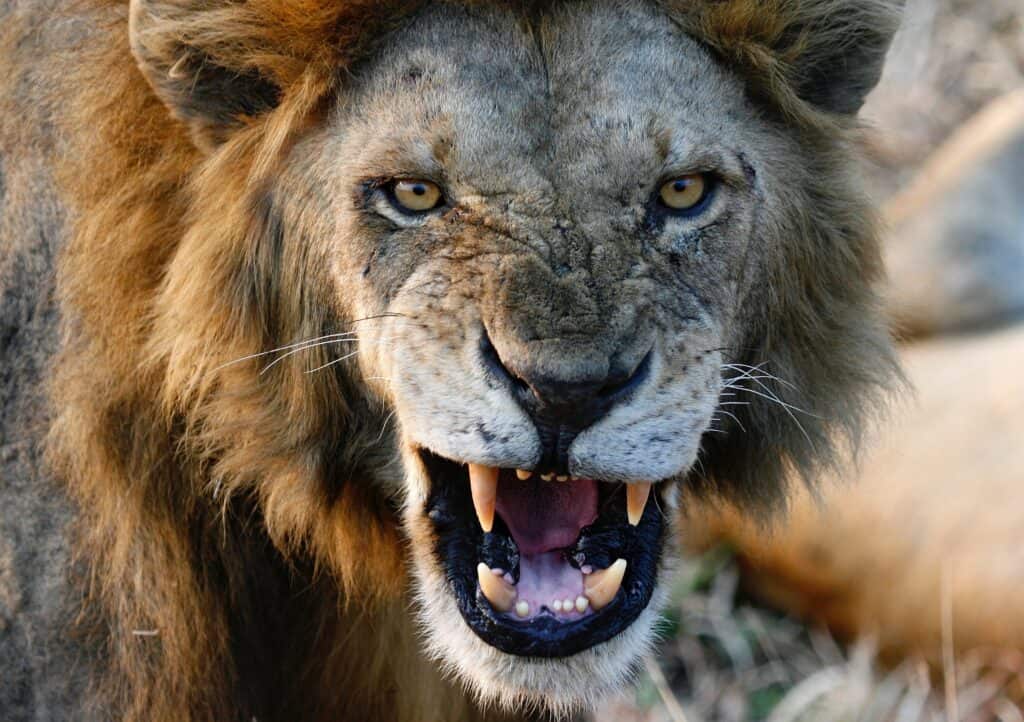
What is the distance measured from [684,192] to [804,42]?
46 centimetres

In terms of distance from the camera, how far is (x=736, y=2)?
282 cm

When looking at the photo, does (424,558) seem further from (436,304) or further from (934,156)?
(934,156)

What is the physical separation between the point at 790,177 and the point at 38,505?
1607 mm

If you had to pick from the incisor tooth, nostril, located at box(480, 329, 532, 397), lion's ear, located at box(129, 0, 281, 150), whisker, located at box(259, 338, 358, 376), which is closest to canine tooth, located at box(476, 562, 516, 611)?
the incisor tooth

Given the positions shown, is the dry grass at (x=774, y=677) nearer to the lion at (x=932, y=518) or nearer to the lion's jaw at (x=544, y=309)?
the lion at (x=932, y=518)

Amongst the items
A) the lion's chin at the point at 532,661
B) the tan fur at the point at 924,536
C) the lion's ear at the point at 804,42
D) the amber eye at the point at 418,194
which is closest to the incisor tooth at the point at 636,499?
the lion's chin at the point at 532,661

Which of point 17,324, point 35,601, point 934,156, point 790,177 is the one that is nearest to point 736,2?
point 790,177

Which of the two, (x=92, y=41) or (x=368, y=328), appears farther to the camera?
(x=92, y=41)

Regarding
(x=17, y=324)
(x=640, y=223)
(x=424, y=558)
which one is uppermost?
(x=640, y=223)

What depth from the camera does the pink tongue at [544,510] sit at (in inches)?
108

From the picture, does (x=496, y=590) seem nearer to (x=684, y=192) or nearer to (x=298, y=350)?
(x=298, y=350)

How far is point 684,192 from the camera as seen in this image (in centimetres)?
272

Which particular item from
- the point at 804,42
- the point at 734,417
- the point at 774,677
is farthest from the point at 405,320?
the point at 774,677

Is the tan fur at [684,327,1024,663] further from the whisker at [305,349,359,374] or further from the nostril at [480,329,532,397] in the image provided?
the nostril at [480,329,532,397]
